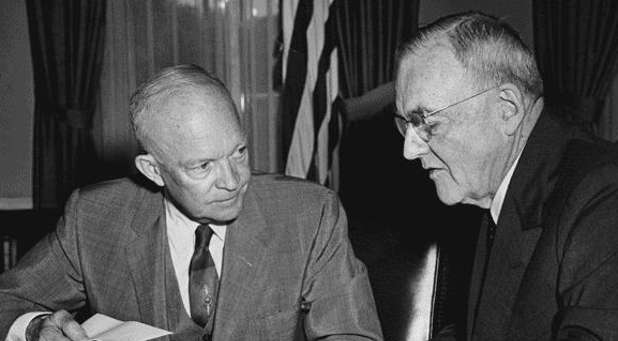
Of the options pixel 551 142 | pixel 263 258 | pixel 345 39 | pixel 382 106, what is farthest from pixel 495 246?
pixel 345 39

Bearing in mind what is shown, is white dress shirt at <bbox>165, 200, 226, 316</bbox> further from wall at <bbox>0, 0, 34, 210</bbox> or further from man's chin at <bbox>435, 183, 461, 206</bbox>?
wall at <bbox>0, 0, 34, 210</bbox>

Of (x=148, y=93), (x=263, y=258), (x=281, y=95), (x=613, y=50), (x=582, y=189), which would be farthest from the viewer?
(x=281, y=95)

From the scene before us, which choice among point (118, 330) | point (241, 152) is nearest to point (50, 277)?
point (118, 330)

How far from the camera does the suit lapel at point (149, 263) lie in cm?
225

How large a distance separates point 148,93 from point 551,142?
1069 mm

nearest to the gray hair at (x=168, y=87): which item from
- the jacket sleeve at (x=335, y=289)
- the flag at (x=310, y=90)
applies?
the jacket sleeve at (x=335, y=289)

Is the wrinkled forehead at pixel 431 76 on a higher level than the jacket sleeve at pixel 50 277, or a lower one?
higher

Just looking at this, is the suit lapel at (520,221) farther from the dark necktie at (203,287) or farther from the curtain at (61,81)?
the curtain at (61,81)

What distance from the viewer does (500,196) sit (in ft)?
6.32

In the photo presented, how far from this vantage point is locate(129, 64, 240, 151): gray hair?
209cm

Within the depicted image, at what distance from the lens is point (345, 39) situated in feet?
20.2

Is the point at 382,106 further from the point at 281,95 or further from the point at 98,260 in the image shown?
the point at 281,95

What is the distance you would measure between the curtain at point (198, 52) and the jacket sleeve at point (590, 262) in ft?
15.9

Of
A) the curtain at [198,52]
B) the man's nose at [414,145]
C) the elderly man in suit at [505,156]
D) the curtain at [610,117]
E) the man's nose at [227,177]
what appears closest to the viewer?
the elderly man in suit at [505,156]
